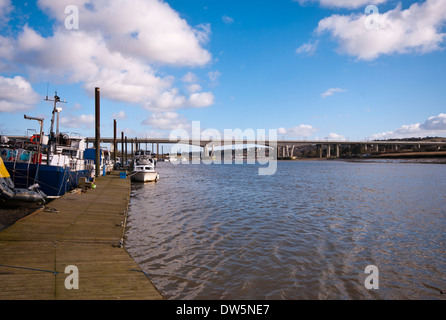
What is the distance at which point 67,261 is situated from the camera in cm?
777

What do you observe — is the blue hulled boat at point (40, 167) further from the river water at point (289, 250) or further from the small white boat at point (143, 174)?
the small white boat at point (143, 174)

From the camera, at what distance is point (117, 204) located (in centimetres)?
1756

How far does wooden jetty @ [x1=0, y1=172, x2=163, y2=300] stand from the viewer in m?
6.02

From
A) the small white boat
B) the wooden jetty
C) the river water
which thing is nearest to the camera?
the wooden jetty

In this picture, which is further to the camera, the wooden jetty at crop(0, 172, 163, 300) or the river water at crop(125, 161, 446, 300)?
the river water at crop(125, 161, 446, 300)

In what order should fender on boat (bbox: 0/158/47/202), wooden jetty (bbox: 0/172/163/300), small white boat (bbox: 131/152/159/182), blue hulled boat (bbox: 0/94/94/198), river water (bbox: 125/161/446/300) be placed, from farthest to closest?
small white boat (bbox: 131/152/159/182), blue hulled boat (bbox: 0/94/94/198), fender on boat (bbox: 0/158/47/202), river water (bbox: 125/161/446/300), wooden jetty (bbox: 0/172/163/300)

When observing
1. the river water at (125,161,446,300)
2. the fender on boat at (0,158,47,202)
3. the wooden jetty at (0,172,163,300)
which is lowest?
the river water at (125,161,446,300)

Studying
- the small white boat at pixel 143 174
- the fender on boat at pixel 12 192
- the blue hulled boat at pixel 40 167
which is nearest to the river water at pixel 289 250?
the fender on boat at pixel 12 192

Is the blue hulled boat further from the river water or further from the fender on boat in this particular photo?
the river water

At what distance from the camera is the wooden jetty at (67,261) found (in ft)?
19.8

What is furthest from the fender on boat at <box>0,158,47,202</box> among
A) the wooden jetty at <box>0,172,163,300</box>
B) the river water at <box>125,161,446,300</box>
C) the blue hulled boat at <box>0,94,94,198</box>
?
the river water at <box>125,161,446,300</box>

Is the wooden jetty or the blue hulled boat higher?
the blue hulled boat

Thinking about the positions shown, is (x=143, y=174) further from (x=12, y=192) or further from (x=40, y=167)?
(x=12, y=192)
